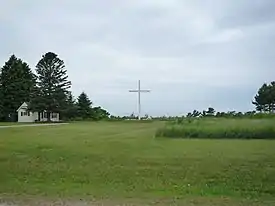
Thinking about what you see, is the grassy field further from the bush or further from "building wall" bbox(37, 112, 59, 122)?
"building wall" bbox(37, 112, 59, 122)

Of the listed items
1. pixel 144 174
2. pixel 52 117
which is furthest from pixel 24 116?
pixel 144 174

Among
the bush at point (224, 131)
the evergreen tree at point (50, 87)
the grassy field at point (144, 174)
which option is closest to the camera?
the grassy field at point (144, 174)

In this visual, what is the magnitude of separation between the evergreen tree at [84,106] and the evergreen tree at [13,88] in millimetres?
7629

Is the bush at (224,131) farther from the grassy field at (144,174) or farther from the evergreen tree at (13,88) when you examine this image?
the evergreen tree at (13,88)

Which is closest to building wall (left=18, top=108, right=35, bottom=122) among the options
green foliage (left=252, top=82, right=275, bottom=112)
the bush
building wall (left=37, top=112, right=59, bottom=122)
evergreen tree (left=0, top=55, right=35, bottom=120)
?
building wall (left=37, top=112, right=59, bottom=122)

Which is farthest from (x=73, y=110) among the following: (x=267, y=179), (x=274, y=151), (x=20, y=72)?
(x=267, y=179)

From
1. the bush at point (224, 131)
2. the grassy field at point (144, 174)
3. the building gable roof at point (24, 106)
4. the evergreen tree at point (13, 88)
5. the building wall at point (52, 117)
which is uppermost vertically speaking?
the evergreen tree at point (13, 88)

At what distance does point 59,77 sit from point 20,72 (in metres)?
8.82

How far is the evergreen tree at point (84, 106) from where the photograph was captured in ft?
248

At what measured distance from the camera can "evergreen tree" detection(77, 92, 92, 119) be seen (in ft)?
248

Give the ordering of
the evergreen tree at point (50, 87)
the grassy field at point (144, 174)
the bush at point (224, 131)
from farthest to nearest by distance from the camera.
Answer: the evergreen tree at point (50, 87), the bush at point (224, 131), the grassy field at point (144, 174)

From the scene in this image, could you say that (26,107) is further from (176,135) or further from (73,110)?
(176,135)

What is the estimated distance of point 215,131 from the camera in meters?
25.3

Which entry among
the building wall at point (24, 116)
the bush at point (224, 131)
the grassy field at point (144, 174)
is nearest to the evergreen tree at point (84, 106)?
the building wall at point (24, 116)
